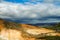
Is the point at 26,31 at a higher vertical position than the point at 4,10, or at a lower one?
lower

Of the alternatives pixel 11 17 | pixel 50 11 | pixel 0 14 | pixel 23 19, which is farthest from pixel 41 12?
pixel 0 14

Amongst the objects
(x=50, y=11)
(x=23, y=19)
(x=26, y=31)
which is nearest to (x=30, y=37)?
(x=26, y=31)

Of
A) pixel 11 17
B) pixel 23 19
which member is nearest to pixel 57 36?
pixel 23 19

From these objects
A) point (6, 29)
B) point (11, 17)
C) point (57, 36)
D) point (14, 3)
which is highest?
point (14, 3)

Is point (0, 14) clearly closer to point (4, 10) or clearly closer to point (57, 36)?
point (4, 10)

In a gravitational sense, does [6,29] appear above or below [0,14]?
below

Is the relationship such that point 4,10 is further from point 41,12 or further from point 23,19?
point 41,12
